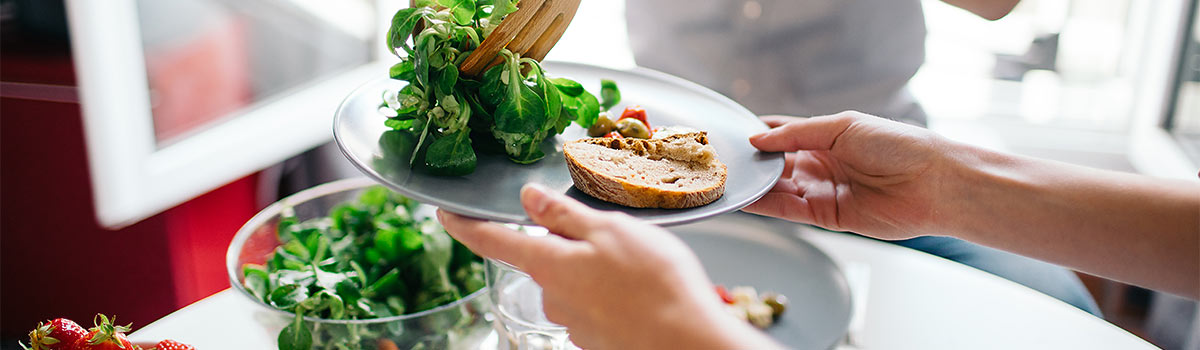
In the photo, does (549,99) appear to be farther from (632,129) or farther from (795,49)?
(795,49)

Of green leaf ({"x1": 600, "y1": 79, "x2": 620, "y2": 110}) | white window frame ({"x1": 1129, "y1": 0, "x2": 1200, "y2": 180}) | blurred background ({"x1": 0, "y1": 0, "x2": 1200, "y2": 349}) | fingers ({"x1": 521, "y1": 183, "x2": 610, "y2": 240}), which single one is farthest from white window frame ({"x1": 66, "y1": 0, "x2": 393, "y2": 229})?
white window frame ({"x1": 1129, "y1": 0, "x2": 1200, "y2": 180})

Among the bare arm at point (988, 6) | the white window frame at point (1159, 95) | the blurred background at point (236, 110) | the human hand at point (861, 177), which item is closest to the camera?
the human hand at point (861, 177)

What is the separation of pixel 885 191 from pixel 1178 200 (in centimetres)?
34

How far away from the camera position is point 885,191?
115 cm

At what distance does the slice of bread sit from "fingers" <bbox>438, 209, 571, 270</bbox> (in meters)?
0.12

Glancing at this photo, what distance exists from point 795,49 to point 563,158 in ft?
2.97

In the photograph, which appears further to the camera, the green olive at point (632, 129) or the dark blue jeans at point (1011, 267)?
the dark blue jeans at point (1011, 267)

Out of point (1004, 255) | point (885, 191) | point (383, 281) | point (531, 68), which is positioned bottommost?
point (1004, 255)

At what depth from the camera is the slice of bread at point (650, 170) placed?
0.84 m

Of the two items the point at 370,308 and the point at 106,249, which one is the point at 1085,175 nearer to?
the point at 370,308

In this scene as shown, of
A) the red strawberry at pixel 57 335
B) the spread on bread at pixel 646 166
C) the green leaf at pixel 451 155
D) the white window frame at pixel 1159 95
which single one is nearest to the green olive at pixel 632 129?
the spread on bread at pixel 646 166

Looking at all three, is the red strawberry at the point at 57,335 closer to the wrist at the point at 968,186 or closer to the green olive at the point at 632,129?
the green olive at the point at 632,129

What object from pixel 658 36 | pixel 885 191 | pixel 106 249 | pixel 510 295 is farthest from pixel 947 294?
pixel 106 249

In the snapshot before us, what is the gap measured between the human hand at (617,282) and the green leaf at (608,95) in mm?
354
